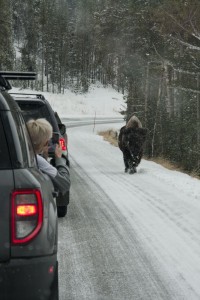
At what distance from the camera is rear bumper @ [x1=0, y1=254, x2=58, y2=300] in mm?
2826

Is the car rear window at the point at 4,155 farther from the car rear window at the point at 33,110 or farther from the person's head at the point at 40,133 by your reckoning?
the car rear window at the point at 33,110

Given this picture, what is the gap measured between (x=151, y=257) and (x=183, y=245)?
73 centimetres

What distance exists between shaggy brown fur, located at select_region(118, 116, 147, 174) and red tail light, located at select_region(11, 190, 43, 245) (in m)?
12.1

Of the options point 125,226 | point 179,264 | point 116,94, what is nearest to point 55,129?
point 125,226

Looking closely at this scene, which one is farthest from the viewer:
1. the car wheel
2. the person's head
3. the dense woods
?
the dense woods

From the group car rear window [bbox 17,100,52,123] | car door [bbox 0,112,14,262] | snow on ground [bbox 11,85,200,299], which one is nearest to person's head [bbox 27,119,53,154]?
car door [bbox 0,112,14,262]

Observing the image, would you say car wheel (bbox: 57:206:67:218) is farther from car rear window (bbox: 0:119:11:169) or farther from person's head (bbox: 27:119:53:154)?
car rear window (bbox: 0:119:11:169)

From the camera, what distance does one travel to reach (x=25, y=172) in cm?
298

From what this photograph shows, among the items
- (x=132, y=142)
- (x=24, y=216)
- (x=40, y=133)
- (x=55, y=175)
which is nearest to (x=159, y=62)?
(x=132, y=142)

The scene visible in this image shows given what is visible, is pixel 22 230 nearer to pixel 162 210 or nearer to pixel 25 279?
pixel 25 279

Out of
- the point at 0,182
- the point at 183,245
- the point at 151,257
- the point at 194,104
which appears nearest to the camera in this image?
the point at 0,182

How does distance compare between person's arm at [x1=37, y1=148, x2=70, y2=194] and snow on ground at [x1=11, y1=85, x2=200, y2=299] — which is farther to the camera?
snow on ground at [x1=11, y1=85, x2=200, y2=299]

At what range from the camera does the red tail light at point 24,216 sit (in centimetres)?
289

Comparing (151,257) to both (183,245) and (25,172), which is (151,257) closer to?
(183,245)
